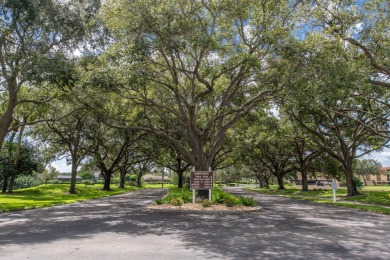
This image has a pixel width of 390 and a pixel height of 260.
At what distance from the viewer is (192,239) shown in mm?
8992

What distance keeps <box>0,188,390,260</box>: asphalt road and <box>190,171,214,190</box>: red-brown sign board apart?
213 inches

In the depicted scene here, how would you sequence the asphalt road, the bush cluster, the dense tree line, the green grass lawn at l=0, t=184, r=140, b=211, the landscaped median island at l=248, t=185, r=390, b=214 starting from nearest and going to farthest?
the asphalt road
the dense tree line
the landscaped median island at l=248, t=185, r=390, b=214
the green grass lawn at l=0, t=184, r=140, b=211
the bush cluster

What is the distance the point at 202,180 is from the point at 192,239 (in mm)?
9834

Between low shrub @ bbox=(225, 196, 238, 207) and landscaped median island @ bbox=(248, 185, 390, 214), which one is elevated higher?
low shrub @ bbox=(225, 196, 238, 207)

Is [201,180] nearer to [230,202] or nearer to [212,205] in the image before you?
[212,205]

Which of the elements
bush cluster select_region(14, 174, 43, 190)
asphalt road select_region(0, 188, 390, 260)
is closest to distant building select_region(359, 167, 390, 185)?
bush cluster select_region(14, 174, 43, 190)

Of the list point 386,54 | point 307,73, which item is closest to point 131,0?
point 307,73

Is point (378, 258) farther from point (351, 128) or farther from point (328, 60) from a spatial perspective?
point (351, 128)

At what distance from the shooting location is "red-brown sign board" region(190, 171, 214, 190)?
61.0 ft

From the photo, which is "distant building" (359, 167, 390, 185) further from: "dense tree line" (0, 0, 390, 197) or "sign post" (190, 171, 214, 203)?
"sign post" (190, 171, 214, 203)

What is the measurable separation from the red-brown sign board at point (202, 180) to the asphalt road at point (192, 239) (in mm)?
5400

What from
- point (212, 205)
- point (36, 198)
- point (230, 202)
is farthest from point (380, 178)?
point (36, 198)

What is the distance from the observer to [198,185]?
18625 mm

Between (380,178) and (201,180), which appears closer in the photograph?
(201,180)
